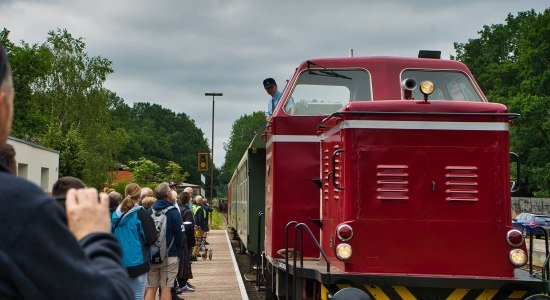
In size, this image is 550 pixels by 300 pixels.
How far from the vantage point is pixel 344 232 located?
282 inches

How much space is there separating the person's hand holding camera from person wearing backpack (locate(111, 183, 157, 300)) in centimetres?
607

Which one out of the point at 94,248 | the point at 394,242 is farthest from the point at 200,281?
the point at 94,248

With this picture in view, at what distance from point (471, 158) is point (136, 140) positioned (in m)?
112

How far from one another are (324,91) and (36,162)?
23.1 metres

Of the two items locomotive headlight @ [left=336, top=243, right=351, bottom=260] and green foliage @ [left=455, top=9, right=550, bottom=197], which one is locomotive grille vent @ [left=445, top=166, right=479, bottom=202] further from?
green foliage @ [left=455, top=9, right=550, bottom=197]

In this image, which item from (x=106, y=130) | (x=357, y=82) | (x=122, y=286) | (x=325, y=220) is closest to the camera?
(x=122, y=286)

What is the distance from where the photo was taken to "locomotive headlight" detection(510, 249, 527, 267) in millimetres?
7070

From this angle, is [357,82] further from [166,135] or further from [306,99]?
[166,135]

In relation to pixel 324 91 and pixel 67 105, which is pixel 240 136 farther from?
pixel 324 91

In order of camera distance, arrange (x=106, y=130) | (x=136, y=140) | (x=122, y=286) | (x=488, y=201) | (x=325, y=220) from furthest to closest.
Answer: (x=136, y=140) → (x=106, y=130) → (x=325, y=220) → (x=488, y=201) → (x=122, y=286)

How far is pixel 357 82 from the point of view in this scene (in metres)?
9.03

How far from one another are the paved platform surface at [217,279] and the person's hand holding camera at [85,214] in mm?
11301

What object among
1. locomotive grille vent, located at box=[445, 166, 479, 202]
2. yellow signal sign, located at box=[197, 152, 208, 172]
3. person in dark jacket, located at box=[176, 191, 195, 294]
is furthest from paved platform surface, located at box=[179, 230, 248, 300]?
locomotive grille vent, located at box=[445, 166, 479, 202]

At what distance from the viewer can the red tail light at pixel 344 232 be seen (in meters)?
7.15
